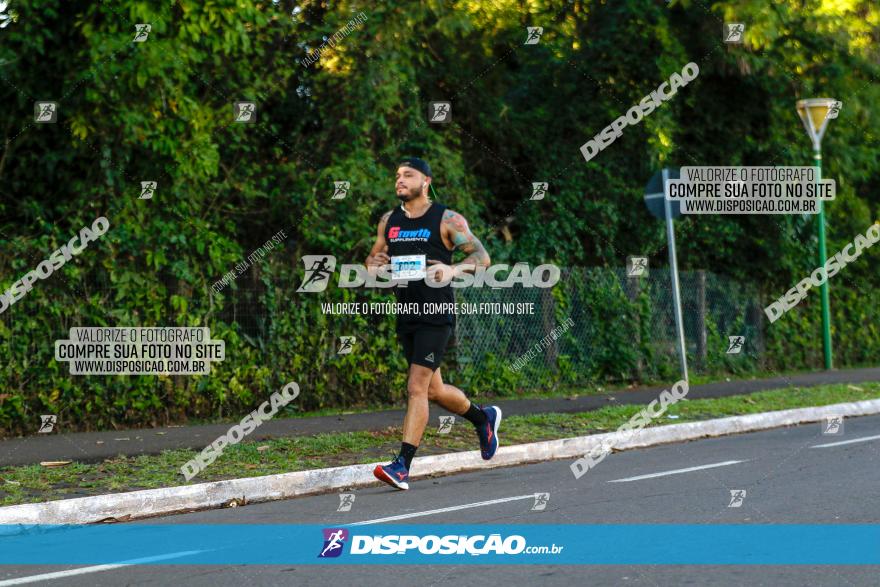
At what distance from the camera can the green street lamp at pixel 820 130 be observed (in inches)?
730

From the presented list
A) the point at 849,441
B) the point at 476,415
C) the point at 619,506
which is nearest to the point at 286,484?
the point at 476,415

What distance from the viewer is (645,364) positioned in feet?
58.0

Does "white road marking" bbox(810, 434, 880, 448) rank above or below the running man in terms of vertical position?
below

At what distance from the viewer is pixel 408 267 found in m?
8.28

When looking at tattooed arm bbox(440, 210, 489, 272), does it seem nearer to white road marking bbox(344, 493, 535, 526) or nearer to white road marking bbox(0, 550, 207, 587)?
white road marking bbox(344, 493, 535, 526)

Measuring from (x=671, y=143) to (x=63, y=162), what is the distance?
9574mm

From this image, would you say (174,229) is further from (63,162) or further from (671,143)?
(671,143)

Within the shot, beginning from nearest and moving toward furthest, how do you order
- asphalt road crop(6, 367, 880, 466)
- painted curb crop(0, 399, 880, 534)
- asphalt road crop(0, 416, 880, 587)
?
asphalt road crop(0, 416, 880, 587)
painted curb crop(0, 399, 880, 534)
asphalt road crop(6, 367, 880, 466)

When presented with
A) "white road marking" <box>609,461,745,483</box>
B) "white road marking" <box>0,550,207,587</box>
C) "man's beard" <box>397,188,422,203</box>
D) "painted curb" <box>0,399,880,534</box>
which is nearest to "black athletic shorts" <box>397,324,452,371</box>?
"man's beard" <box>397,188,422,203</box>

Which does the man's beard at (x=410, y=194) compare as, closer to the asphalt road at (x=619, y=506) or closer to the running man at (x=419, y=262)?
the running man at (x=419, y=262)

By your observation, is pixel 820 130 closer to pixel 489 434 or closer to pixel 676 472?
pixel 676 472

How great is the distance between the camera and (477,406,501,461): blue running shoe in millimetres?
9195

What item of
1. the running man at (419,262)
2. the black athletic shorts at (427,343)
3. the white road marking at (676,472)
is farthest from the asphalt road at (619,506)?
the black athletic shorts at (427,343)

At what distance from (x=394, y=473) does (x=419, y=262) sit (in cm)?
153
